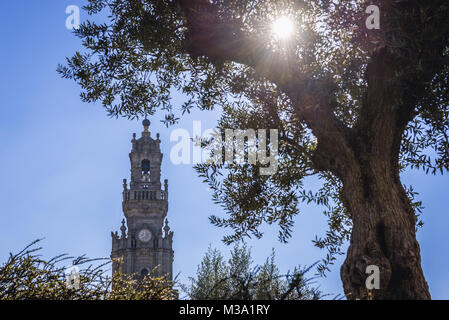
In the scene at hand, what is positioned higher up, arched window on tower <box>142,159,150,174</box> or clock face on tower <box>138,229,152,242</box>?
arched window on tower <box>142,159,150,174</box>

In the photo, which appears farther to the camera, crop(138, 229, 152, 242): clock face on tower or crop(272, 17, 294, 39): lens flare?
crop(138, 229, 152, 242): clock face on tower

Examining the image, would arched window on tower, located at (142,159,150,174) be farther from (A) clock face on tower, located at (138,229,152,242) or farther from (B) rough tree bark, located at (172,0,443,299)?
(B) rough tree bark, located at (172,0,443,299)

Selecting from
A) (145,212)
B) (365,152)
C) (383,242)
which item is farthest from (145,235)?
(383,242)

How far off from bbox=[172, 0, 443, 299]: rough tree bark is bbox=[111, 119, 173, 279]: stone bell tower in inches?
2960

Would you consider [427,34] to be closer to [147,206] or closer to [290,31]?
[290,31]

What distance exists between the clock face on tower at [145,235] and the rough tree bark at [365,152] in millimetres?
76756

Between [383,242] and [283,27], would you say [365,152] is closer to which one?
[383,242]

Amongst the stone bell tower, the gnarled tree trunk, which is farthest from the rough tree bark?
the stone bell tower

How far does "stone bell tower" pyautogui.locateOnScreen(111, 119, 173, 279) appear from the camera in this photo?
275 feet

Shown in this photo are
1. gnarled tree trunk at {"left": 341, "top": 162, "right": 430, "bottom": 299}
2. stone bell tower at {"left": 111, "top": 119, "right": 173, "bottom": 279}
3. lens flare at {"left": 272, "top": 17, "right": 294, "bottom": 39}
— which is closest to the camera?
gnarled tree trunk at {"left": 341, "top": 162, "right": 430, "bottom": 299}

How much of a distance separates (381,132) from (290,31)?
3287mm

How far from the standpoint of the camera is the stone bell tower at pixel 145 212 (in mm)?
83875

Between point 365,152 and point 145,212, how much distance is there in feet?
260
